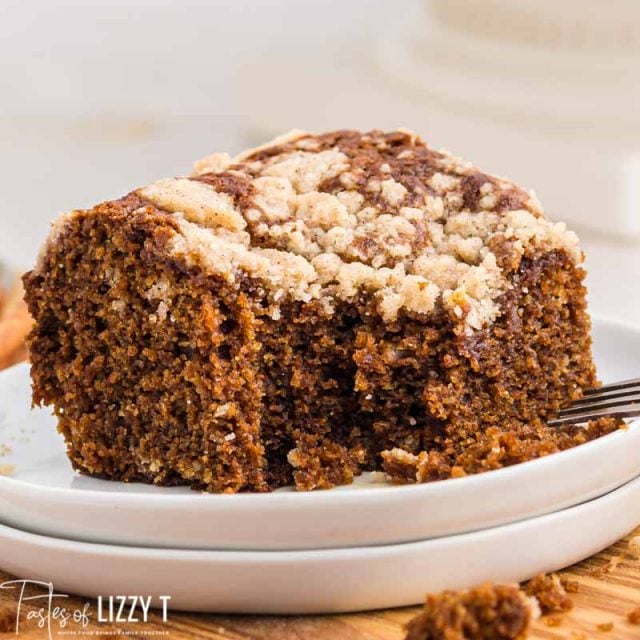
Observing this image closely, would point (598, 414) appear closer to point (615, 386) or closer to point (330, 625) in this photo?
point (615, 386)

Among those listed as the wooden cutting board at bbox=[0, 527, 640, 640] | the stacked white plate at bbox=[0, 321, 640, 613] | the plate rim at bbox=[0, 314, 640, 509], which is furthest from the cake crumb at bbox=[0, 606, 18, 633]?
the plate rim at bbox=[0, 314, 640, 509]

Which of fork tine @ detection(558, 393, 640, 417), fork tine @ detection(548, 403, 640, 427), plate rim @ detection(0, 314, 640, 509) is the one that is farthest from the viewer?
fork tine @ detection(558, 393, 640, 417)

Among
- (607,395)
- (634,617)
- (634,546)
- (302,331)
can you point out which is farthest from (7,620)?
(607,395)

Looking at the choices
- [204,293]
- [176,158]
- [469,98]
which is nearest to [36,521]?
[204,293]

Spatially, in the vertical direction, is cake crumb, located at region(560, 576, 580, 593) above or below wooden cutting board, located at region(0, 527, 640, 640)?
above

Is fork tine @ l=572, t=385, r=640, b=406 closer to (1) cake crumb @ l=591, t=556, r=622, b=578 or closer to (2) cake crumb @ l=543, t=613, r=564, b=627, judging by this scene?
(1) cake crumb @ l=591, t=556, r=622, b=578

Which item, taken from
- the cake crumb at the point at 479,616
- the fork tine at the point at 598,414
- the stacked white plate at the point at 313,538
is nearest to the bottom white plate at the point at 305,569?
the stacked white plate at the point at 313,538

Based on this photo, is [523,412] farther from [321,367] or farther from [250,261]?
[250,261]
